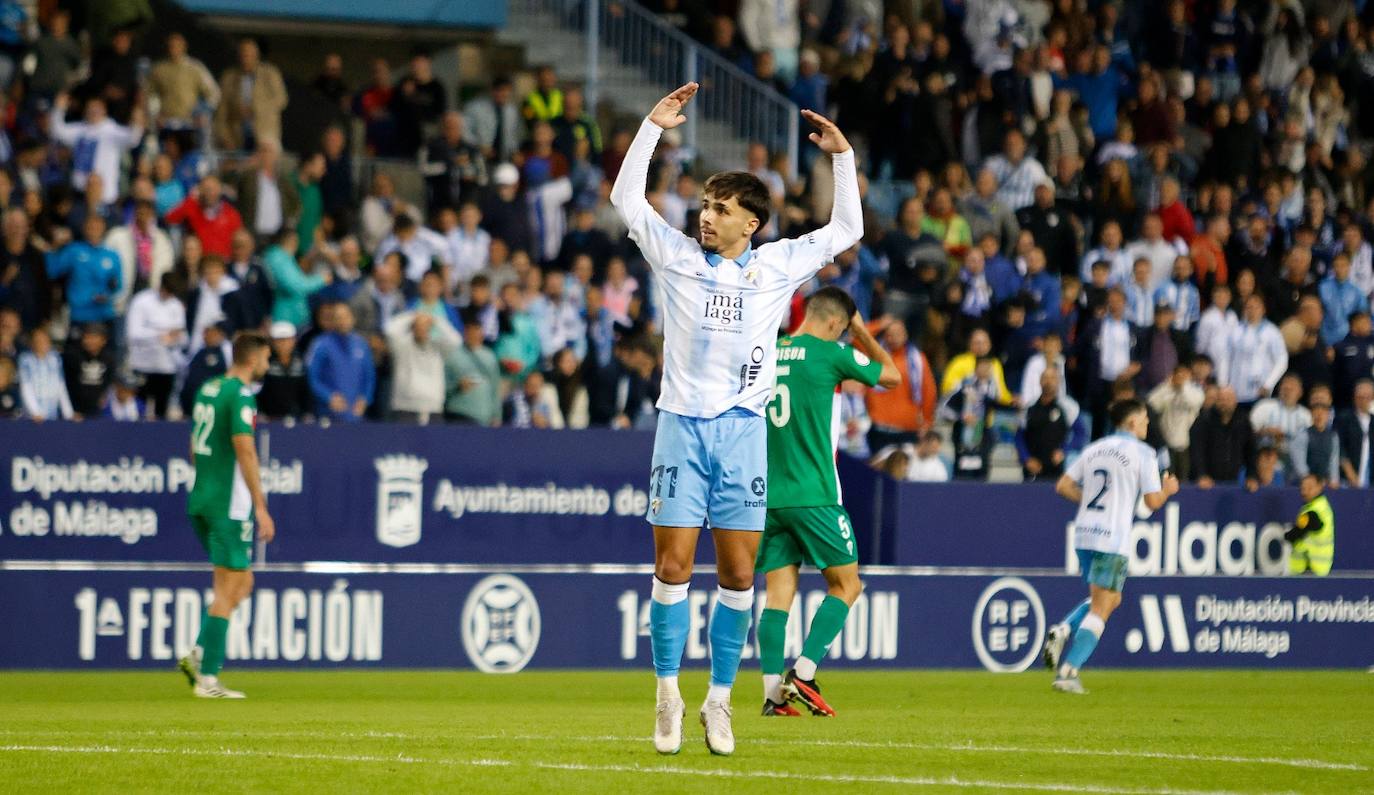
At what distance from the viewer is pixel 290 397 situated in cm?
1808

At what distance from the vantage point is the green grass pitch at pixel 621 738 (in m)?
7.83

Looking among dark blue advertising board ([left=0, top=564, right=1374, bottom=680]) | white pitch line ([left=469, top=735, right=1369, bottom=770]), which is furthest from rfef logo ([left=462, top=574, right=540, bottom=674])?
white pitch line ([left=469, top=735, right=1369, bottom=770])

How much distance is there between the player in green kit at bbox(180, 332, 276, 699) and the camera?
13.1 m

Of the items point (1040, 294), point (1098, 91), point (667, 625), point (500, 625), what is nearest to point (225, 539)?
point (500, 625)

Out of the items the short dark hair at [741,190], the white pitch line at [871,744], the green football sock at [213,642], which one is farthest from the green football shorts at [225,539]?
the short dark hair at [741,190]

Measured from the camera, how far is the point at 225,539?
1323 cm

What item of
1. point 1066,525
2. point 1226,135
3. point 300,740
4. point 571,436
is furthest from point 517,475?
point 1226,135

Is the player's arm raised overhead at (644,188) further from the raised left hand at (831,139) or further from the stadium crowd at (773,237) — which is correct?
the stadium crowd at (773,237)

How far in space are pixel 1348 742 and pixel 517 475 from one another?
9831 mm

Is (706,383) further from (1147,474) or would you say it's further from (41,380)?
(41,380)

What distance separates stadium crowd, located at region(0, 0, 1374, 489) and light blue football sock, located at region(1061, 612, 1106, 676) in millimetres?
4971

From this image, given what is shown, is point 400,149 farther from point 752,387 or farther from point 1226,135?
point 752,387

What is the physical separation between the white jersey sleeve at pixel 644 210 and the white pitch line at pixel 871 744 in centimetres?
227

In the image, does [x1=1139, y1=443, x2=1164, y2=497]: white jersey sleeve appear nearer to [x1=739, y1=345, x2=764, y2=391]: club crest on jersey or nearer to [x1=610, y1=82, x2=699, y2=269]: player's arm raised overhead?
[x1=739, y1=345, x2=764, y2=391]: club crest on jersey
